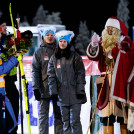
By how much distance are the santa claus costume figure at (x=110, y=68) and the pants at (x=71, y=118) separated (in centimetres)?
33

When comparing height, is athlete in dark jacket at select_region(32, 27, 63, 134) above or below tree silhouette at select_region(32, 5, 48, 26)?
below

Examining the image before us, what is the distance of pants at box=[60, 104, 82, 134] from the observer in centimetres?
599

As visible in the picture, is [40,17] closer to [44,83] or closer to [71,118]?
[44,83]

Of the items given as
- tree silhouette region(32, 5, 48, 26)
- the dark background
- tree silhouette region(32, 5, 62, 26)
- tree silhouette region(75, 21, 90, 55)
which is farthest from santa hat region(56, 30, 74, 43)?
the dark background

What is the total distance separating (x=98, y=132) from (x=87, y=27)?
4648 cm

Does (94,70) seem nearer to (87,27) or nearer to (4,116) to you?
(4,116)

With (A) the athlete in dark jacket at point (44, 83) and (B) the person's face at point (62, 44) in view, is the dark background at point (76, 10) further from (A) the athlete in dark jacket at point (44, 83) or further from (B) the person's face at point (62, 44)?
(B) the person's face at point (62, 44)

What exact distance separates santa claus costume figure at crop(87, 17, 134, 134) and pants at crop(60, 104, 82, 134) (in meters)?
0.33

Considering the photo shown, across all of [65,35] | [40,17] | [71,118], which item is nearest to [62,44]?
[65,35]

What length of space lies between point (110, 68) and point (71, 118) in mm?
916

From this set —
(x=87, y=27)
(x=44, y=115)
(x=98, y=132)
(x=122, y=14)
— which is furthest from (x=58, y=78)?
(x=87, y=27)

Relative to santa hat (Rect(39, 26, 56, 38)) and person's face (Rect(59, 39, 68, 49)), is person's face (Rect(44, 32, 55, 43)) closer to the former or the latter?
santa hat (Rect(39, 26, 56, 38))

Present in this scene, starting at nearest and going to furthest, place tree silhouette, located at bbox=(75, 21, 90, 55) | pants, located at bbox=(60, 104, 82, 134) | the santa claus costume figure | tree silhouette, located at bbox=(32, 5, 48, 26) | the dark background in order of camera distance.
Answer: the santa claus costume figure
pants, located at bbox=(60, 104, 82, 134)
tree silhouette, located at bbox=(75, 21, 90, 55)
tree silhouette, located at bbox=(32, 5, 48, 26)
the dark background

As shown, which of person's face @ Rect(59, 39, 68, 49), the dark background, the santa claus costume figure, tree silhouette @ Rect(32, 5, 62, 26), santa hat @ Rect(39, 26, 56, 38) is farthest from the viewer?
the dark background
